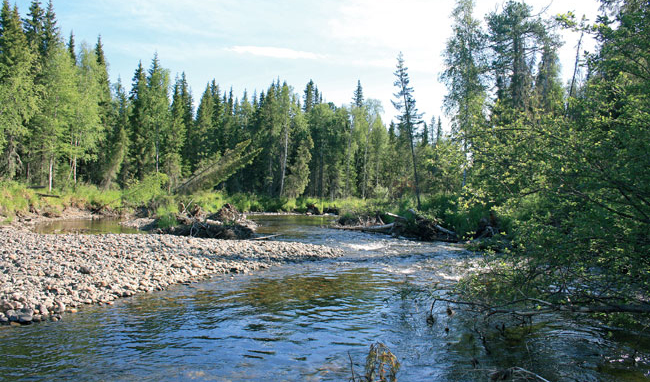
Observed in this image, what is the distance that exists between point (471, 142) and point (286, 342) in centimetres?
461

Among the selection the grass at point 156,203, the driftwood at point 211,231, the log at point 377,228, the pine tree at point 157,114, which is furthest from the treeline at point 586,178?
the pine tree at point 157,114

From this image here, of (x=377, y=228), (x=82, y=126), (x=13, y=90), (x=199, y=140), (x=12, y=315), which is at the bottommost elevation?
(x=12, y=315)

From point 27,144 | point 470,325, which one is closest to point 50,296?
point 470,325

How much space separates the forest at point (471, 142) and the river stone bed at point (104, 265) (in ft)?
22.8

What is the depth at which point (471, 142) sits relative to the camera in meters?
6.75

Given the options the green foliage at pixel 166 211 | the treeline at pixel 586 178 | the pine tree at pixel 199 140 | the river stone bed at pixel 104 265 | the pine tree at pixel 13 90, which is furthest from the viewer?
the pine tree at pixel 199 140

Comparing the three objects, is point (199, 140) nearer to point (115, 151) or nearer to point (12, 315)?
point (115, 151)

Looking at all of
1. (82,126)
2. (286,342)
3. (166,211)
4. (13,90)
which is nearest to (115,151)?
(82,126)

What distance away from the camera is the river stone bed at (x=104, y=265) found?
7.56 metres

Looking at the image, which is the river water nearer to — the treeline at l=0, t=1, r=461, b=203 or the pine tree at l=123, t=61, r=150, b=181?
the treeline at l=0, t=1, r=461, b=203

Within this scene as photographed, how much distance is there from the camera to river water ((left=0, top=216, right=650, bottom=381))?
5.34 meters

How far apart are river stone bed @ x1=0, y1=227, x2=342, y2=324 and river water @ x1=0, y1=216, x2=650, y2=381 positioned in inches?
21.8

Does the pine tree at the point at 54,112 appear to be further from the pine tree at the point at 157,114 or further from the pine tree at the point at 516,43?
the pine tree at the point at 516,43

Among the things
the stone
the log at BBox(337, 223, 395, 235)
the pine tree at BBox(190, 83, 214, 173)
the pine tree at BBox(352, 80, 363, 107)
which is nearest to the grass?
the log at BBox(337, 223, 395, 235)
